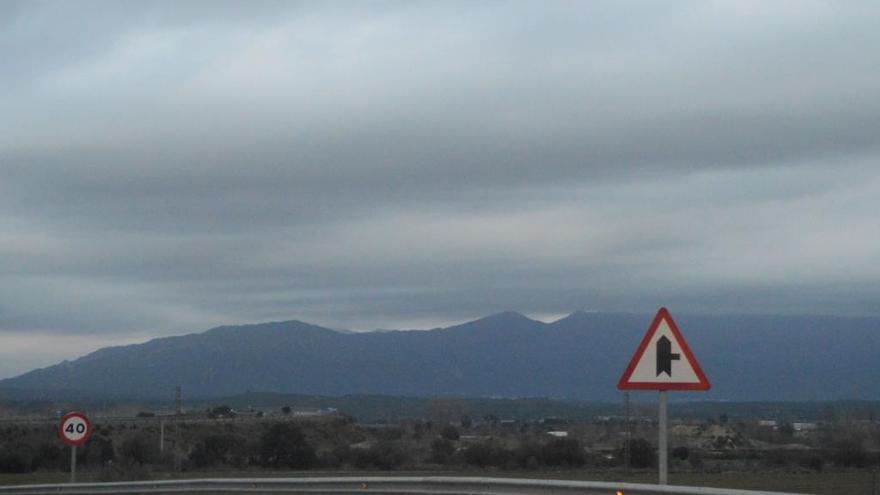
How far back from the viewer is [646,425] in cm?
9281

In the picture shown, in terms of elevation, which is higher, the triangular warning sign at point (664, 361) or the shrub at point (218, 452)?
the triangular warning sign at point (664, 361)

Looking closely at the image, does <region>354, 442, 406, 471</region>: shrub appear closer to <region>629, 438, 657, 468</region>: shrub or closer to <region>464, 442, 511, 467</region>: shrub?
<region>464, 442, 511, 467</region>: shrub

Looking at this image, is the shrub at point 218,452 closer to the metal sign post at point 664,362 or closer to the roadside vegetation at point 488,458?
the roadside vegetation at point 488,458

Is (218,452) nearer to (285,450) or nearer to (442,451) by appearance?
(285,450)

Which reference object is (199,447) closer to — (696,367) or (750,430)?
(750,430)

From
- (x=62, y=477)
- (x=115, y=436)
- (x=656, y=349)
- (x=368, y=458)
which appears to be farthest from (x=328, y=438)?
(x=656, y=349)

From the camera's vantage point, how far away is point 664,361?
16.6 meters

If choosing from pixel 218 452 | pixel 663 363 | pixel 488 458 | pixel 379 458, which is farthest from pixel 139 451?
pixel 663 363

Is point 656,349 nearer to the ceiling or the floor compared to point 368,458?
nearer to the ceiling

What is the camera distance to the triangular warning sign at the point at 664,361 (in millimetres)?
16562

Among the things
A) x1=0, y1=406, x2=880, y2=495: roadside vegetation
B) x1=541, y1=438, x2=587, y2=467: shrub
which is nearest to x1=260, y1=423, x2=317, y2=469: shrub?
x1=0, y1=406, x2=880, y2=495: roadside vegetation

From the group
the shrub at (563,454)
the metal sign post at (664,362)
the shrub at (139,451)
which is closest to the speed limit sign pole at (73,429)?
the shrub at (139,451)

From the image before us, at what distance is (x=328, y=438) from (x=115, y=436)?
13908mm

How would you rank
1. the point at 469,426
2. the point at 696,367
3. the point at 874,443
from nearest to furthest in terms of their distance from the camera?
the point at 696,367 < the point at 874,443 < the point at 469,426
